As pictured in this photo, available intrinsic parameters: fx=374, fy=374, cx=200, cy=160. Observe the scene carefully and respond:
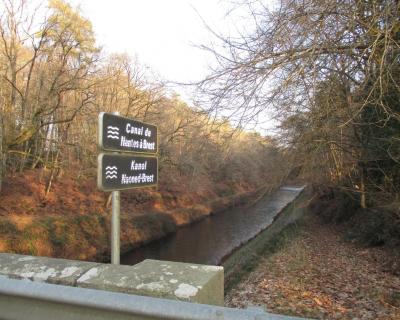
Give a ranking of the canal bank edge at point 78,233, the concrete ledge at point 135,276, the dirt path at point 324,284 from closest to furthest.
A: 1. the concrete ledge at point 135,276
2. the dirt path at point 324,284
3. the canal bank edge at point 78,233

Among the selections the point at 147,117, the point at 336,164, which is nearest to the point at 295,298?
the point at 336,164

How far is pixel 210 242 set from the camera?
20.1 m

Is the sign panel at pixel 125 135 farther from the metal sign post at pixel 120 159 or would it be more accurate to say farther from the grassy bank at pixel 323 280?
the grassy bank at pixel 323 280

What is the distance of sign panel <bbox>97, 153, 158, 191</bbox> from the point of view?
2965mm

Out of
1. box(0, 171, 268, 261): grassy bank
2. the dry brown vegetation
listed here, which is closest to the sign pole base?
the dry brown vegetation

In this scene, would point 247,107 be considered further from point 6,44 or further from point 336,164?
point 6,44

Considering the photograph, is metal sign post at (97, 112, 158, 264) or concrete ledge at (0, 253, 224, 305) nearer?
concrete ledge at (0, 253, 224, 305)

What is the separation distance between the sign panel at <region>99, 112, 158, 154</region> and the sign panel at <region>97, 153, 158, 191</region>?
0.08 meters

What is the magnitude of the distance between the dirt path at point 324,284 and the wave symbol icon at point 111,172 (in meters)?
3.34

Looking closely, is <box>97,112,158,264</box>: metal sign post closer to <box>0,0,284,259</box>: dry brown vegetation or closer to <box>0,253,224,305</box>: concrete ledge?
<box>0,253,224,305</box>: concrete ledge

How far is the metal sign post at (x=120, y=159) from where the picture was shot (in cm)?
297

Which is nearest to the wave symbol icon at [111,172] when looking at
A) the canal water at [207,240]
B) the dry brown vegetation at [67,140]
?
the dry brown vegetation at [67,140]

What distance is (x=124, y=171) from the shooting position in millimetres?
3227

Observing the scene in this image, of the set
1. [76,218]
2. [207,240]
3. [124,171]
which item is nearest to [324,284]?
[124,171]
